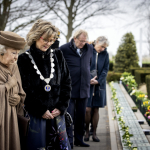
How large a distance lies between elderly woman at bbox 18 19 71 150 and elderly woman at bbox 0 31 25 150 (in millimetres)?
188

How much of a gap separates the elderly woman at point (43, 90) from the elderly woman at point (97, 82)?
86.9 inches

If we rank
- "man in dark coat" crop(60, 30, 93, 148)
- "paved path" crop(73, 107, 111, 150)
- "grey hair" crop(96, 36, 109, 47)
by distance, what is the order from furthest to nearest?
"grey hair" crop(96, 36, 109, 47) < "paved path" crop(73, 107, 111, 150) < "man in dark coat" crop(60, 30, 93, 148)

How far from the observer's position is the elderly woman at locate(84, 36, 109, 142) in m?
4.95

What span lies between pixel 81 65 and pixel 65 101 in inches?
61.2

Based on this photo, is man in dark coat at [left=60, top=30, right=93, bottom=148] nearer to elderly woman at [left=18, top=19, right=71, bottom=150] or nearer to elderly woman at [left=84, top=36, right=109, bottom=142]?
elderly woman at [left=84, top=36, right=109, bottom=142]

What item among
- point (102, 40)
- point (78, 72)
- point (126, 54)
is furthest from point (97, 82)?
point (126, 54)

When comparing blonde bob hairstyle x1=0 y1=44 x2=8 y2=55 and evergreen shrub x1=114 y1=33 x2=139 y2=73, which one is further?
evergreen shrub x1=114 y1=33 x2=139 y2=73

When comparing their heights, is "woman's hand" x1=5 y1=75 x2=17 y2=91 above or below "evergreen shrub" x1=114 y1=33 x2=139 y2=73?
below

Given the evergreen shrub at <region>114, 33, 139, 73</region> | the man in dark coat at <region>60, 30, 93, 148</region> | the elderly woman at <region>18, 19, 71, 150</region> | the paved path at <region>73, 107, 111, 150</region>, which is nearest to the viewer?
the elderly woman at <region>18, 19, 71, 150</region>

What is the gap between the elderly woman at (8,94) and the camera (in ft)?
7.76

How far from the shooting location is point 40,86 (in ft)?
8.77

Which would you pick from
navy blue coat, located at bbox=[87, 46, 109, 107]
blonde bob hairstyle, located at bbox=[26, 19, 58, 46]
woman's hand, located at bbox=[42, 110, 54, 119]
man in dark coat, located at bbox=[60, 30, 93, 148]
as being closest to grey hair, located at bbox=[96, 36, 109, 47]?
navy blue coat, located at bbox=[87, 46, 109, 107]

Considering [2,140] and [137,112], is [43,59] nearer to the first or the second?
[2,140]

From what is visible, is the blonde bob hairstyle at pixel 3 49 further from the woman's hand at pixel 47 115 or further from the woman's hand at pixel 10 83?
the woman's hand at pixel 47 115
